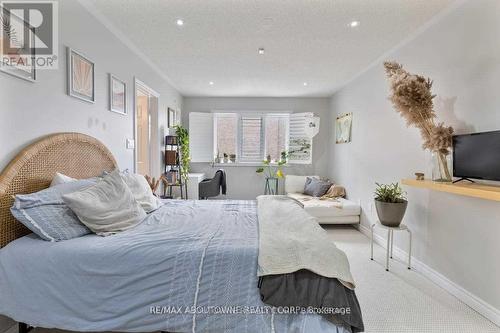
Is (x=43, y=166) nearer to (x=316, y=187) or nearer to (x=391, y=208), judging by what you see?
(x=391, y=208)

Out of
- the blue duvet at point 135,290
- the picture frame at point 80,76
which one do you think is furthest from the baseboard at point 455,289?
the picture frame at point 80,76

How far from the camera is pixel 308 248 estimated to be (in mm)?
1503

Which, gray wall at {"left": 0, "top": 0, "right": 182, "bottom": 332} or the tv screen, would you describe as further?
the tv screen

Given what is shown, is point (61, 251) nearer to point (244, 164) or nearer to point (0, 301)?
point (0, 301)

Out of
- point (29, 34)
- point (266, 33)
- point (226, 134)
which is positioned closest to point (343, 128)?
Answer: point (226, 134)

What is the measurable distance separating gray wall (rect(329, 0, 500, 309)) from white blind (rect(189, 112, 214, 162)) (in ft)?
11.7

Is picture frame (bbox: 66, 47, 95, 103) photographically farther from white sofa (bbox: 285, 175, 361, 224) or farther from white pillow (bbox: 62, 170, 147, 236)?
white sofa (bbox: 285, 175, 361, 224)

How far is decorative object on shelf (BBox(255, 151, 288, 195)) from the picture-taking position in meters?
5.79

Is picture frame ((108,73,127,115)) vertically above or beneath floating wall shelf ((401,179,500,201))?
above

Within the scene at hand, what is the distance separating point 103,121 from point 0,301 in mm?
1768

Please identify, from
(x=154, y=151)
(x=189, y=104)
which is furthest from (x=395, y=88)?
(x=189, y=104)

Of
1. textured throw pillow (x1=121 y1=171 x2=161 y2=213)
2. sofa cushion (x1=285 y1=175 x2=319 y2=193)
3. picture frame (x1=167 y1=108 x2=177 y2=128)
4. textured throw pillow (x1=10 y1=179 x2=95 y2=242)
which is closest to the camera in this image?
textured throw pillow (x1=10 y1=179 x2=95 y2=242)

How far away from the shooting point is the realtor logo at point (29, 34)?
1.64 metres

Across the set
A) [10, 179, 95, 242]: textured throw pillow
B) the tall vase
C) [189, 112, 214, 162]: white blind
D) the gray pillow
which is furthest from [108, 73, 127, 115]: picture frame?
the gray pillow
